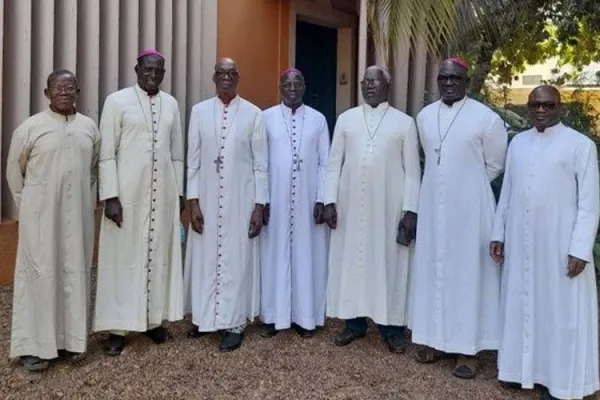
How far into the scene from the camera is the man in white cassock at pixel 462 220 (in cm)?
474

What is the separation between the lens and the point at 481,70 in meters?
9.33

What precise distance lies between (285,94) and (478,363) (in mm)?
2465

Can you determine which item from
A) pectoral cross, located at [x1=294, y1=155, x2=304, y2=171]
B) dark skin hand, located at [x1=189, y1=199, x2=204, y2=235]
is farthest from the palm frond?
dark skin hand, located at [x1=189, y1=199, x2=204, y2=235]

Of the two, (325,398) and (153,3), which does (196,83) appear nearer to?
(153,3)

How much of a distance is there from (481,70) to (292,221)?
16.4 ft

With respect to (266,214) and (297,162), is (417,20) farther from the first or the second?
(266,214)

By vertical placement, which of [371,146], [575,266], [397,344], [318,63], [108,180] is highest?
[318,63]

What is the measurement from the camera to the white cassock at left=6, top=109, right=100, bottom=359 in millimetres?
4531

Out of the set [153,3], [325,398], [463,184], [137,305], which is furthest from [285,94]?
[153,3]

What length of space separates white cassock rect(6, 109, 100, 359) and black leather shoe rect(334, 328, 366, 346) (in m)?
1.87

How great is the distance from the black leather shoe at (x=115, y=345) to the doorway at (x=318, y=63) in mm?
5189

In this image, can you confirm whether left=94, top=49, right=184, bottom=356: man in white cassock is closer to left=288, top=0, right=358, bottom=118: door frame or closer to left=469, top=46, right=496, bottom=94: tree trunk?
left=469, top=46, right=496, bottom=94: tree trunk

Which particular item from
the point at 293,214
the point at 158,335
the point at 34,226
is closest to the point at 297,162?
the point at 293,214

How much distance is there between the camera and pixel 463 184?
4746mm
